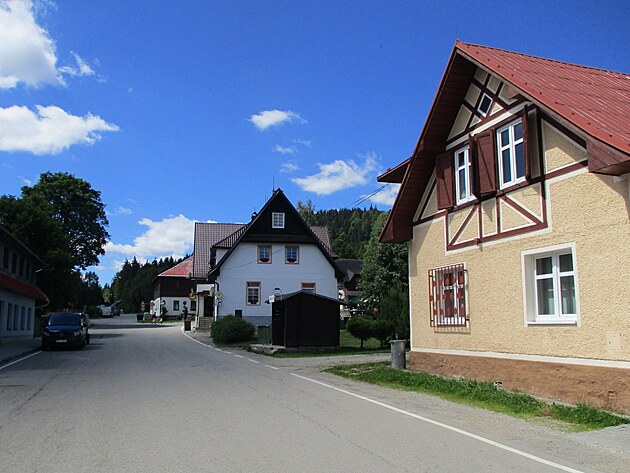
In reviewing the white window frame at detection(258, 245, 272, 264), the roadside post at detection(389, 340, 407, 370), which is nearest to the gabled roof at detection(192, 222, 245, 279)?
the white window frame at detection(258, 245, 272, 264)

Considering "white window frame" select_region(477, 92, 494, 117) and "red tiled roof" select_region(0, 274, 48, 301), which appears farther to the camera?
"red tiled roof" select_region(0, 274, 48, 301)

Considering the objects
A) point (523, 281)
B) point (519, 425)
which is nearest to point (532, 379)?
point (523, 281)

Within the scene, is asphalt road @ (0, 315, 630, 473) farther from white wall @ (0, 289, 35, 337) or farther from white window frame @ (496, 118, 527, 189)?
white wall @ (0, 289, 35, 337)

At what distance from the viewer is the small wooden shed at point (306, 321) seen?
2652cm

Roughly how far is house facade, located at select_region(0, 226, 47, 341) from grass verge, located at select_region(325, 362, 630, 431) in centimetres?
2268

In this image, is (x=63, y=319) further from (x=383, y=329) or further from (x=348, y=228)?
(x=348, y=228)

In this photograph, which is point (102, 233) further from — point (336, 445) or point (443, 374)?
point (336, 445)

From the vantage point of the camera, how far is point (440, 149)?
16.2m

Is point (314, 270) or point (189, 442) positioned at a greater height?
point (314, 270)

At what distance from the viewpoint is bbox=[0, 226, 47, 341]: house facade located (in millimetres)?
33188

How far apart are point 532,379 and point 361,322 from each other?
1597cm

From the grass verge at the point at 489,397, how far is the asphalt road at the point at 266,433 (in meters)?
0.58

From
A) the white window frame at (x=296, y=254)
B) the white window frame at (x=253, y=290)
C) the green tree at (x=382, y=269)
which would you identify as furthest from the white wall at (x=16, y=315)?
the green tree at (x=382, y=269)

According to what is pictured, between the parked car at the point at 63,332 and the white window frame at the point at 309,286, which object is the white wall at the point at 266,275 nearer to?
the white window frame at the point at 309,286
